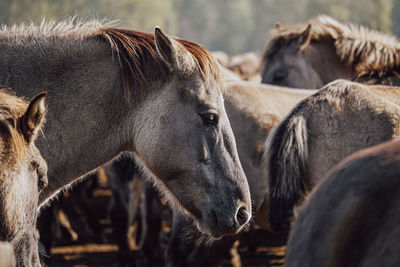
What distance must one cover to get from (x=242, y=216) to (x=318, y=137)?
80 centimetres

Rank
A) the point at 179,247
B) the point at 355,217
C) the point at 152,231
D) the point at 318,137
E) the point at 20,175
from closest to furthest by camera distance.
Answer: the point at 355,217, the point at 20,175, the point at 318,137, the point at 179,247, the point at 152,231

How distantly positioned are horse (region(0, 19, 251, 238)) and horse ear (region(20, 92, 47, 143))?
2.18 ft

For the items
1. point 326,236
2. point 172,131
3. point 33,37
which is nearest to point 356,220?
point 326,236

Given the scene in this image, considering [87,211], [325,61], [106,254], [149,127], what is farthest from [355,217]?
[87,211]

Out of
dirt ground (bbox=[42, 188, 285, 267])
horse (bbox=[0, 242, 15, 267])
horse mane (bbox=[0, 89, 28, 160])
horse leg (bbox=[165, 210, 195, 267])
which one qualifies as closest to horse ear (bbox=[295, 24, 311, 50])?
dirt ground (bbox=[42, 188, 285, 267])

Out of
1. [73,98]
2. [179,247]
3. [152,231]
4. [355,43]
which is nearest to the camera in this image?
[73,98]

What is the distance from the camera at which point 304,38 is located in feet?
22.0

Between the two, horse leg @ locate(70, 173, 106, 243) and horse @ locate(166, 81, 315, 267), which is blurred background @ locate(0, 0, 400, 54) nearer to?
horse leg @ locate(70, 173, 106, 243)

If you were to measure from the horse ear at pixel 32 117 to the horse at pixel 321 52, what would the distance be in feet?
13.3

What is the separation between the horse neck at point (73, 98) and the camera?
3027 mm

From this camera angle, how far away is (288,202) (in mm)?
3479

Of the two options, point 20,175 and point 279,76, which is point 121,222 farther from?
point 20,175

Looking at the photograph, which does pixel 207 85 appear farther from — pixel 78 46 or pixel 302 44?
pixel 302 44

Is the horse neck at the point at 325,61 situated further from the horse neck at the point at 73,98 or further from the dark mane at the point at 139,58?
the horse neck at the point at 73,98
